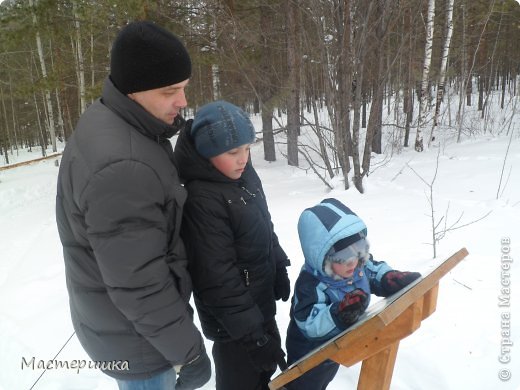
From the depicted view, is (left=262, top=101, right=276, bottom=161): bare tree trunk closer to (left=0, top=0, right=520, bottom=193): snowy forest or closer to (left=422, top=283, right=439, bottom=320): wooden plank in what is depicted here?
(left=0, top=0, right=520, bottom=193): snowy forest

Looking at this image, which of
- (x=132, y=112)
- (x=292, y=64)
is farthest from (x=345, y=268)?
(x=292, y=64)

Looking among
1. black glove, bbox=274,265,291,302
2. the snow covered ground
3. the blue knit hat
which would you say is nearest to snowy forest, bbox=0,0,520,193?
the snow covered ground

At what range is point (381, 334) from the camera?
122 centimetres

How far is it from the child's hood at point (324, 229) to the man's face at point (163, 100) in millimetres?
704

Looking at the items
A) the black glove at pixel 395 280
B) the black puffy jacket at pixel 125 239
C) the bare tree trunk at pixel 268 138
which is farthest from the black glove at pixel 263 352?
the bare tree trunk at pixel 268 138

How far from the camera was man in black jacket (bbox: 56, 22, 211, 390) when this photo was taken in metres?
1.09

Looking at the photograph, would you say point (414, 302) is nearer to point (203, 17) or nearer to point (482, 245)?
point (482, 245)

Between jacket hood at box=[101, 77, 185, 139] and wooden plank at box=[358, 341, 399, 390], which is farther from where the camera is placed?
wooden plank at box=[358, 341, 399, 390]

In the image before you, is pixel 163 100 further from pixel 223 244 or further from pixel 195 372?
pixel 195 372

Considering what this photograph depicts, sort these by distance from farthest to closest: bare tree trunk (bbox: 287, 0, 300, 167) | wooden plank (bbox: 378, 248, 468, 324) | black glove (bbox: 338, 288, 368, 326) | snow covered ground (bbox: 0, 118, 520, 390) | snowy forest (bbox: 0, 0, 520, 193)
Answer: bare tree trunk (bbox: 287, 0, 300, 167) → snowy forest (bbox: 0, 0, 520, 193) → snow covered ground (bbox: 0, 118, 520, 390) → black glove (bbox: 338, 288, 368, 326) → wooden plank (bbox: 378, 248, 468, 324)

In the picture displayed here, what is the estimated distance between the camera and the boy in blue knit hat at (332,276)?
143 cm

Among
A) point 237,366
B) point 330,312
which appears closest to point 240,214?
point 330,312

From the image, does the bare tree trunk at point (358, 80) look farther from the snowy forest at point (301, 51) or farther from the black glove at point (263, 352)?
the black glove at point (263, 352)

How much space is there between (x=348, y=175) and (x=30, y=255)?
4.77 meters
